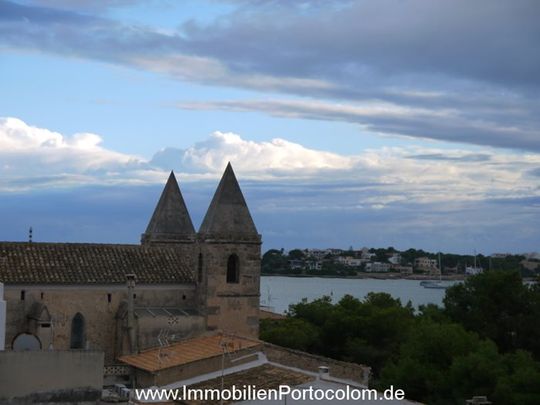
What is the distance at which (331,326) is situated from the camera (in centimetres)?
4338

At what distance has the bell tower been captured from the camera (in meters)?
33.8

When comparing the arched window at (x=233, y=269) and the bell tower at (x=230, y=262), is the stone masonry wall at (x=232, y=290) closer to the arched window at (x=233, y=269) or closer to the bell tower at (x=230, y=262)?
the bell tower at (x=230, y=262)

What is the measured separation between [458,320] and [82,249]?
2310 centimetres

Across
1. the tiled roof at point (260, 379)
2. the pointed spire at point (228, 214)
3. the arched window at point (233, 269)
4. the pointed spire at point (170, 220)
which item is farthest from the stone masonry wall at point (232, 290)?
the tiled roof at point (260, 379)

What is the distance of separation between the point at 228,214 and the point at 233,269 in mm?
2169

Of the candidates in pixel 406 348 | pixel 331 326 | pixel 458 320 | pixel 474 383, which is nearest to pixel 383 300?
pixel 458 320

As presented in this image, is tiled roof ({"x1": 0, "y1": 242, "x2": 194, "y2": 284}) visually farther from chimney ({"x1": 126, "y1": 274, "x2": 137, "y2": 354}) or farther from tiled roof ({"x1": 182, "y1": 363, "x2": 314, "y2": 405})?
tiled roof ({"x1": 182, "y1": 363, "x2": 314, "y2": 405})

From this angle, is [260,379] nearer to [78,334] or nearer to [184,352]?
[184,352]

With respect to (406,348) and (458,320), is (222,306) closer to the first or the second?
(406,348)

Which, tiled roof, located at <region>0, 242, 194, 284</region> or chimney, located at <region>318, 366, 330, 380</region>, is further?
tiled roof, located at <region>0, 242, 194, 284</region>

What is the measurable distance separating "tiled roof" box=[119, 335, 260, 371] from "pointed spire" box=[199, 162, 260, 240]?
4357 mm

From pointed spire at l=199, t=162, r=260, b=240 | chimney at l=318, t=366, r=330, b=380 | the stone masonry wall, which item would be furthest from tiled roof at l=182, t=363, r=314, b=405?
pointed spire at l=199, t=162, r=260, b=240

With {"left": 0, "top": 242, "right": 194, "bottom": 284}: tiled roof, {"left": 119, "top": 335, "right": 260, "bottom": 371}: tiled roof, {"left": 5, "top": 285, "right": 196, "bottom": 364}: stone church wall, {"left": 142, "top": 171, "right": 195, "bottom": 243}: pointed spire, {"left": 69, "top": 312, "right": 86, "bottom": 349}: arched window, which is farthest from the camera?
{"left": 142, "top": 171, "right": 195, "bottom": 243}: pointed spire

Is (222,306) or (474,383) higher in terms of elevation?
(222,306)
